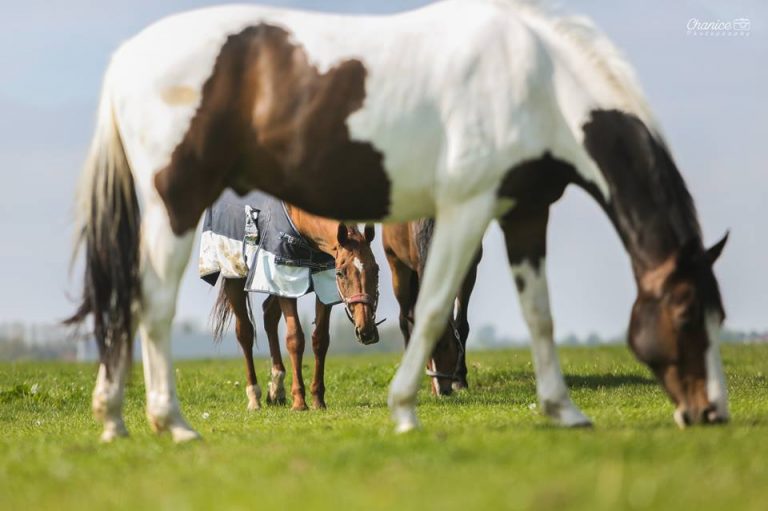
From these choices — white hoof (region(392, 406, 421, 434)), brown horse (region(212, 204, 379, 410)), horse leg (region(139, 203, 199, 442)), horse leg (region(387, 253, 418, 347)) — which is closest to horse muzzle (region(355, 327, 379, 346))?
brown horse (region(212, 204, 379, 410))

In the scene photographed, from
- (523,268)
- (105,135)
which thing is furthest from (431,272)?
(105,135)

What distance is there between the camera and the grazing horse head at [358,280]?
11.2 m

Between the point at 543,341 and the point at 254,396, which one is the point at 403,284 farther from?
the point at 543,341

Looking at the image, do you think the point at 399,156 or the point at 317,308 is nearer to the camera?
A: the point at 399,156

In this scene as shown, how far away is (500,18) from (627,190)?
1308 millimetres

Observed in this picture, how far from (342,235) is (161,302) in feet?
16.1

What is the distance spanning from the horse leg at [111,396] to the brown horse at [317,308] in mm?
4517

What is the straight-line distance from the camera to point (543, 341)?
703 centimetres

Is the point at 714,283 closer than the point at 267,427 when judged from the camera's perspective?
Yes

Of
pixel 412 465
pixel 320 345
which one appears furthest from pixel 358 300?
pixel 412 465

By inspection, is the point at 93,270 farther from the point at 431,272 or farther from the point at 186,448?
the point at 431,272

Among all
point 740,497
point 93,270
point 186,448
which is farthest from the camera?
point 93,270

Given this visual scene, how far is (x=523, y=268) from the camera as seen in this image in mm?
6969

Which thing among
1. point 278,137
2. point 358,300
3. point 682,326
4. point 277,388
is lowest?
point 277,388
